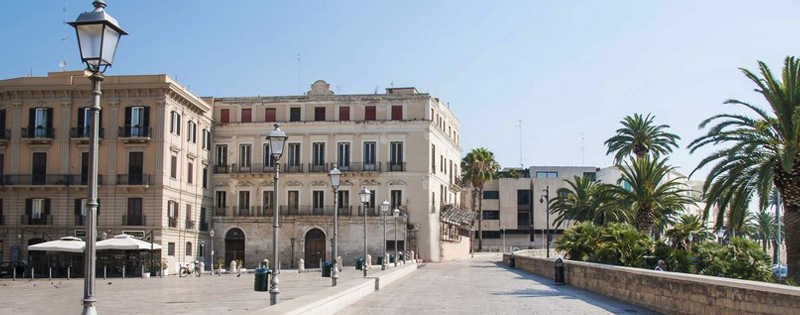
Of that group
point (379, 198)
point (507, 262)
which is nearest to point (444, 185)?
point (379, 198)

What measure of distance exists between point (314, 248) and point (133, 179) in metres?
16.8

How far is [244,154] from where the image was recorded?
68.6 m

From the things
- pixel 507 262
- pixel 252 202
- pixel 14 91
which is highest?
pixel 14 91

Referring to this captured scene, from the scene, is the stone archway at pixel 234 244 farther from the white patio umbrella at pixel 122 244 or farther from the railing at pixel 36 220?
the white patio umbrella at pixel 122 244

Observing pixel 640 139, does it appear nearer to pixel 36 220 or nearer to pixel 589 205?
pixel 589 205

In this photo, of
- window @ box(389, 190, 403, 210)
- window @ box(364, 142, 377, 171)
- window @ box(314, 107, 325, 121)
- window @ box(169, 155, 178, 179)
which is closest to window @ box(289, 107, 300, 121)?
window @ box(314, 107, 325, 121)

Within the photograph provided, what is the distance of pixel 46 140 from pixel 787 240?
45.4m

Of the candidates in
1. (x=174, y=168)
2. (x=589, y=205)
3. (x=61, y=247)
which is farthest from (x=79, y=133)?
(x=589, y=205)

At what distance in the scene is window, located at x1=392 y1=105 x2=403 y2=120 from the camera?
6688 centimetres

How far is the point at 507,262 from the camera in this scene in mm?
61562

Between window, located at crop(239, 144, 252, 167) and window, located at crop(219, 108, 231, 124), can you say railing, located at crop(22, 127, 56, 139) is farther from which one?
window, located at crop(239, 144, 252, 167)

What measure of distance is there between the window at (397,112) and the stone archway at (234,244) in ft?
50.1

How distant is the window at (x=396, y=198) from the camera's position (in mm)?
66938

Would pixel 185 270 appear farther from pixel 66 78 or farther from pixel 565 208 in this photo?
pixel 565 208
